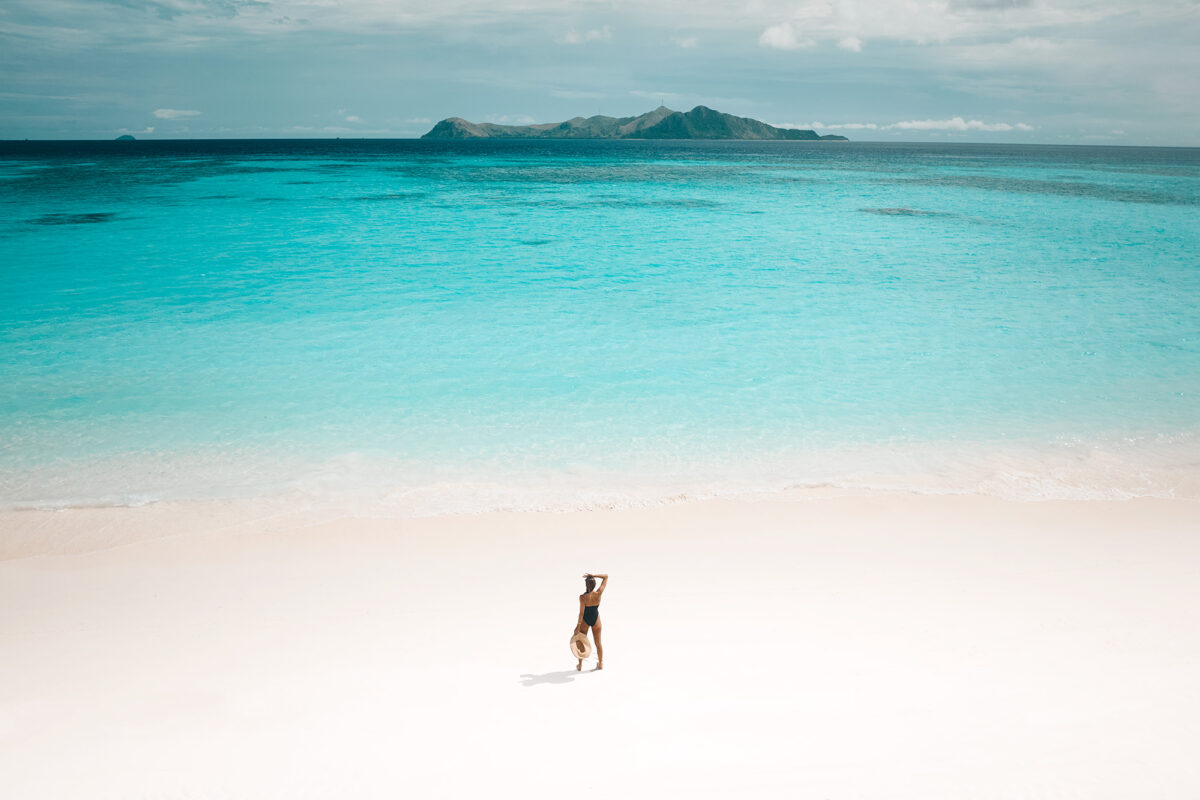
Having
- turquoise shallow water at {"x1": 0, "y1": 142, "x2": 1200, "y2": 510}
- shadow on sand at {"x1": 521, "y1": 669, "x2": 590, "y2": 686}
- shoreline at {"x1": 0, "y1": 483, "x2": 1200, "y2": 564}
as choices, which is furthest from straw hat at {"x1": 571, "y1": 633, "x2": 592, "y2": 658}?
turquoise shallow water at {"x1": 0, "y1": 142, "x2": 1200, "y2": 510}

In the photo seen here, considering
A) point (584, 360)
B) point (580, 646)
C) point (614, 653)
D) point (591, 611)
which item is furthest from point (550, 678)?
point (584, 360)

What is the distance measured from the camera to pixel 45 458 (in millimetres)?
10695

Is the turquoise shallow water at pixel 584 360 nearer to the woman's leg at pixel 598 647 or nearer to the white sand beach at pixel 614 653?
the white sand beach at pixel 614 653

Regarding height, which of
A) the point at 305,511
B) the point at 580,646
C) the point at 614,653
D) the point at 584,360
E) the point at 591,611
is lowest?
the point at 614,653

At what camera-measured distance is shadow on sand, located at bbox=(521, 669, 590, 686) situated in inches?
230

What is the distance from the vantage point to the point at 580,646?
18.8 ft

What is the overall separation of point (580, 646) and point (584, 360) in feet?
33.8

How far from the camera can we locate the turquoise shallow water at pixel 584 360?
1061 cm

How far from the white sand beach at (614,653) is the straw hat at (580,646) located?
299 millimetres

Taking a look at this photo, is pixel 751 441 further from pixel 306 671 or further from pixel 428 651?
pixel 306 671

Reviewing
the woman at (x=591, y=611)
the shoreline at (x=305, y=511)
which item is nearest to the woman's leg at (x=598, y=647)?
the woman at (x=591, y=611)

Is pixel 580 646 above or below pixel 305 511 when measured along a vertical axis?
above

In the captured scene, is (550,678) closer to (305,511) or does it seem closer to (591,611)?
(591,611)

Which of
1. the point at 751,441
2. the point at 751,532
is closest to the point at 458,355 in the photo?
the point at 751,441
